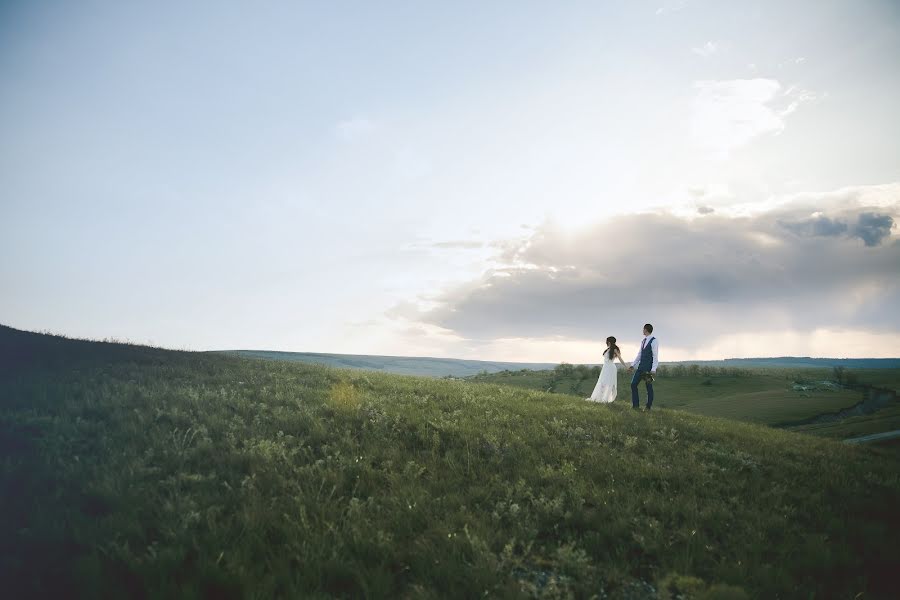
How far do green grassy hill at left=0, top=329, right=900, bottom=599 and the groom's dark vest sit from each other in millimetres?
6034

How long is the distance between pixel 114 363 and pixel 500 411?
43.7 ft

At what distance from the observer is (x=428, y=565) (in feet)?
17.0

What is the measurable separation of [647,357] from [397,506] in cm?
1425

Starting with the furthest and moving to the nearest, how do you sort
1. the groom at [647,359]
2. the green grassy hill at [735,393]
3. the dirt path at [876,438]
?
the green grassy hill at [735,393] → the groom at [647,359] → the dirt path at [876,438]

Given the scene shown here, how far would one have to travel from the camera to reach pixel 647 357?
57.2ft

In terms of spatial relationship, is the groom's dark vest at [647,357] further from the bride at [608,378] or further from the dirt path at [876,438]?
the dirt path at [876,438]

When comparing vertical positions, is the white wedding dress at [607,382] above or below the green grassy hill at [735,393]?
above

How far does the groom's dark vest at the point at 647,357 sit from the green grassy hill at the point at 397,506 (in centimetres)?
603

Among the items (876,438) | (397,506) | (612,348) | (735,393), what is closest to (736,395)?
(735,393)

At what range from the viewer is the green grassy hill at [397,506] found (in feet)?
16.0

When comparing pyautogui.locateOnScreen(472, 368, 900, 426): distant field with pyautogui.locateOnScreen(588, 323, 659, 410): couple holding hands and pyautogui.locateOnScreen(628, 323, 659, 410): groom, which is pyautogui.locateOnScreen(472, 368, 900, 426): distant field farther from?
pyautogui.locateOnScreen(628, 323, 659, 410): groom

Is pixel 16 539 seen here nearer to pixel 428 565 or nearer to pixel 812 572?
pixel 428 565

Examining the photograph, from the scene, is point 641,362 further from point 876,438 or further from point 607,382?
point 876,438

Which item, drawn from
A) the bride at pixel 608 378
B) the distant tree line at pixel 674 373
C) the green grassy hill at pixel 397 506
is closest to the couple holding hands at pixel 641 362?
the bride at pixel 608 378
